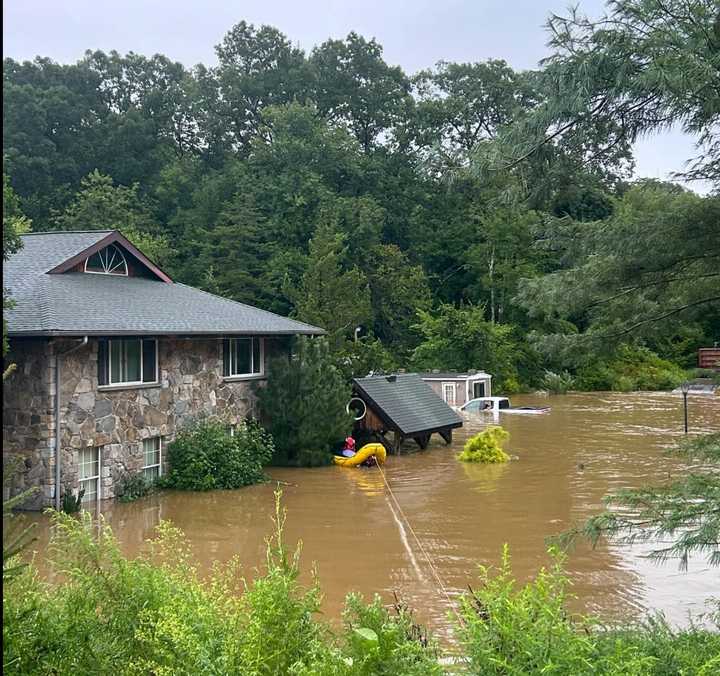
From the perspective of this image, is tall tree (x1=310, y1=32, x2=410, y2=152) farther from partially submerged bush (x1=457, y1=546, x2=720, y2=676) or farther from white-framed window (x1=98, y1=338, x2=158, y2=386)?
partially submerged bush (x1=457, y1=546, x2=720, y2=676)

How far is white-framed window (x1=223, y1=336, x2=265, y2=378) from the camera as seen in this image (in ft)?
66.1

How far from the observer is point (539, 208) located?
980 cm

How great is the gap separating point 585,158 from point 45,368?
10151 millimetres

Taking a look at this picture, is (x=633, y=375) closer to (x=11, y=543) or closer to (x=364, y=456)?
(x=364, y=456)

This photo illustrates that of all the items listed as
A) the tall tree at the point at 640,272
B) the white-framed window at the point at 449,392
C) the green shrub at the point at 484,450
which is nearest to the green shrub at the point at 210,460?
the green shrub at the point at 484,450

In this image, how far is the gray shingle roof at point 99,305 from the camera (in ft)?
50.1

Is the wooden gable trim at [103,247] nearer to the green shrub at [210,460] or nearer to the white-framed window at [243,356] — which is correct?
the white-framed window at [243,356]

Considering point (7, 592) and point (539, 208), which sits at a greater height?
point (539, 208)

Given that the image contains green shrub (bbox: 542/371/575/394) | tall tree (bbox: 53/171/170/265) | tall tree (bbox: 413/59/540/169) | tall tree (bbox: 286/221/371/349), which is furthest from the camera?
tall tree (bbox: 413/59/540/169)

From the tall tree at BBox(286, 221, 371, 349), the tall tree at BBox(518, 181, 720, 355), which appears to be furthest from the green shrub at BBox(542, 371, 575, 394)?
the tall tree at BBox(518, 181, 720, 355)

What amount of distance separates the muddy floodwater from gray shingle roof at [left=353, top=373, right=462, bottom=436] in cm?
77

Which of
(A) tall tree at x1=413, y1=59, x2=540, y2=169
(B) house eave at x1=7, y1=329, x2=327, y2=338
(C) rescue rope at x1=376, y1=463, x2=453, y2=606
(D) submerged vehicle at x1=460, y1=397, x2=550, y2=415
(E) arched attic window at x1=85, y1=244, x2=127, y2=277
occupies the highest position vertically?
(A) tall tree at x1=413, y1=59, x2=540, y2=169

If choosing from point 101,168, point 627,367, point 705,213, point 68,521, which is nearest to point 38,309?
point 68,521

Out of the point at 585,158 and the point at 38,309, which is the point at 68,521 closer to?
the point at 585,158
